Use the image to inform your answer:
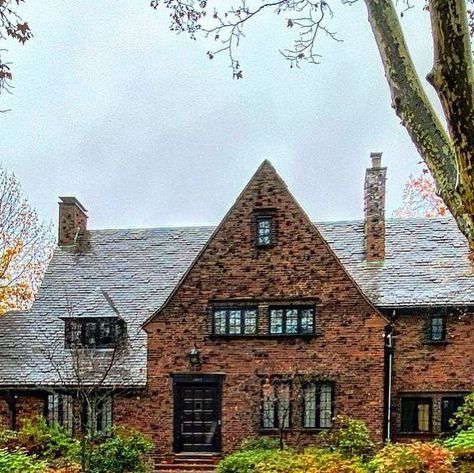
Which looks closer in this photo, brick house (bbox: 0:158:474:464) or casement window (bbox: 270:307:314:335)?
brick house (bbox: 0:158:474:464)

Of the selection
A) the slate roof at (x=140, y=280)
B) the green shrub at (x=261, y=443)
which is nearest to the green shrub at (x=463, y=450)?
the slate roof at (x=140, y=280)

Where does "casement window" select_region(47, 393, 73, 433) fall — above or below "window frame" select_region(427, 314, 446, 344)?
below

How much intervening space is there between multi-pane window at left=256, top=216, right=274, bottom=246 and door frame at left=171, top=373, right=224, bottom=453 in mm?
4164

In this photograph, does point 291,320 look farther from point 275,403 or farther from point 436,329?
point 436,329

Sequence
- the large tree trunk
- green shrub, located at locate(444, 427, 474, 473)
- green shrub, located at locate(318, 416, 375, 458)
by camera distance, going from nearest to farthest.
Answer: the large tree trunk, green shrub, located at locate(444, 427, 474, 473), green shrub, located at locate(318, 416, 375, 458)

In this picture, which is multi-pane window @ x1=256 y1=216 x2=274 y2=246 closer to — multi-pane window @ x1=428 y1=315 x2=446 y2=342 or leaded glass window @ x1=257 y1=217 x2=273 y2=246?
leaded glass window @ x1=257 y1=217 x2=273 y2=246

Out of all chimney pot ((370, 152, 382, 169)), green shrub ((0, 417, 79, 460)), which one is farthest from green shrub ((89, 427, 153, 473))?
chimney pot ((370, 152, 382, 169))

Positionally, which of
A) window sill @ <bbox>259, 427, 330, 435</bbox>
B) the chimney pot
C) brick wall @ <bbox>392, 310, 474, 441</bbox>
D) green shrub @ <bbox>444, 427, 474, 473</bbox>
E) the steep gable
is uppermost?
the chimney pot

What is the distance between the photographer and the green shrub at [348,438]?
1731cm

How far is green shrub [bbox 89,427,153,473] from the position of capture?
1633 cm

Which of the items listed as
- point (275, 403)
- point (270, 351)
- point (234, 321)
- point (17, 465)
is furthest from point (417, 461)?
point (17, 465)

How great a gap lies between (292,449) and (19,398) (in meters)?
8.53

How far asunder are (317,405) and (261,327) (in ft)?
9.11

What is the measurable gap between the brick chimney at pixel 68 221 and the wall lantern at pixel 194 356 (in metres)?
7.44
